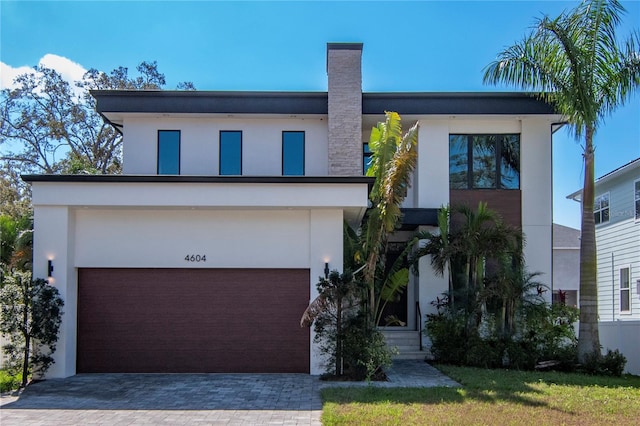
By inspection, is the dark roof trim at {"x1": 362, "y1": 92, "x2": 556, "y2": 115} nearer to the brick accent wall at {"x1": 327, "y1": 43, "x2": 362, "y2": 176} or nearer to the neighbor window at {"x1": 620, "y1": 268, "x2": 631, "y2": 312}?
the brick accent wall at {"x1": 327, "y1": 43, "x2": 362, "y2": 176}

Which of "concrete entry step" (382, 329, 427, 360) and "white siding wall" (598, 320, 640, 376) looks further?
"concrete entry step" (382, 329, 427, 360)

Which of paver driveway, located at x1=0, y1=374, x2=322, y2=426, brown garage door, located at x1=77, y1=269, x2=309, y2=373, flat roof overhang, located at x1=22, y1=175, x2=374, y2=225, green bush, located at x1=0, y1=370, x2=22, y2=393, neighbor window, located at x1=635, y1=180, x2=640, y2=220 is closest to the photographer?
paver driveway, located at x1=0, y1=374, x2=322, y2=426

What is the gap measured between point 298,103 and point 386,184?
5771mm

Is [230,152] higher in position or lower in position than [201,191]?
higher

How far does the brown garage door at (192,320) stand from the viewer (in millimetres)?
13516

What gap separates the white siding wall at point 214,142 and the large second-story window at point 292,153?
0.14 metres

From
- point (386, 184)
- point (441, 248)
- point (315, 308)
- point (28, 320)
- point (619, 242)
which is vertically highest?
point (386, 184)

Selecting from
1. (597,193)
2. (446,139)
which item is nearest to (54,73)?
(446,139)

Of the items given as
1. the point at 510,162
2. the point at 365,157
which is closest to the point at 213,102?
the point at 365,157

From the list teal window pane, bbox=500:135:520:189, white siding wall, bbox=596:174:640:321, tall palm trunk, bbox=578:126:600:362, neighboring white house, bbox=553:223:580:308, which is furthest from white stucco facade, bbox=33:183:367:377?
neighboring white house, bbox=553:223:580:308

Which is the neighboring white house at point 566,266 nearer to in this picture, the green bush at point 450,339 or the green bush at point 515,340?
the green bush at point 515,340

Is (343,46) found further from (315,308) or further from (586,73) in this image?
(315,308)

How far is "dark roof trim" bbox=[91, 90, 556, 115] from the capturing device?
17141 mm

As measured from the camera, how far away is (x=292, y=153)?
18.0 m
